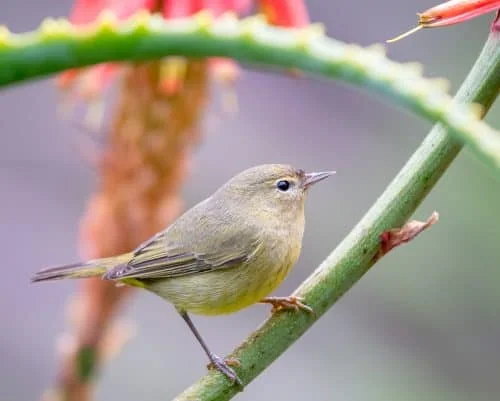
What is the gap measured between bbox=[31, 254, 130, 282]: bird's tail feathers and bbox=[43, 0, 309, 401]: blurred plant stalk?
0.05m

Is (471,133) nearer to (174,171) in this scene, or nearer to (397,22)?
(174,171)

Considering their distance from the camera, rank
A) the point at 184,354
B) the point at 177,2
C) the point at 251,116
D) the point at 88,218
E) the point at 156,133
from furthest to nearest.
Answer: the point at 251,116, the point at 184,354, the point at 88,218, the point at 156,133, the point at 177,2

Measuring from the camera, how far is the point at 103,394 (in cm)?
505

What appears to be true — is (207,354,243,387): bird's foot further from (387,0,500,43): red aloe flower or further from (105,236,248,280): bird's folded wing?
(105,236,248,280): bird's folded wing

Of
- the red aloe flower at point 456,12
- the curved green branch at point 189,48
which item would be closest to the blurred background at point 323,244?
the red aloe flower at point 456,12

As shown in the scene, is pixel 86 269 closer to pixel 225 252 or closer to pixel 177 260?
pixel 177 260

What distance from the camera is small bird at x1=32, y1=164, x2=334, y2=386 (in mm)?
2324

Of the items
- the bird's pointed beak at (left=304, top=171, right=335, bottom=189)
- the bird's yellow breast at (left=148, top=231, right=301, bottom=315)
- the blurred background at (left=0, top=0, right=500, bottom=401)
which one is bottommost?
the bird's yellow breast at (left=148, top=231, right=301, bottom=315)

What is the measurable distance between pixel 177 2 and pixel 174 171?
50cm

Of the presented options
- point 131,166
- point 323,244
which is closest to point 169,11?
point 131,166

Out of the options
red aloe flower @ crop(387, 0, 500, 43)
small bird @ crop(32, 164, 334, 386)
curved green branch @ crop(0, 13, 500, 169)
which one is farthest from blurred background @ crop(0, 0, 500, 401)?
curved green branch @ crop(0, 13, 500, 169)

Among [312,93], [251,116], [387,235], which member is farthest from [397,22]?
[387,235]

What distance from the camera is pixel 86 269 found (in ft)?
7.67

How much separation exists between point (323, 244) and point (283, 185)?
2559 millimetres
